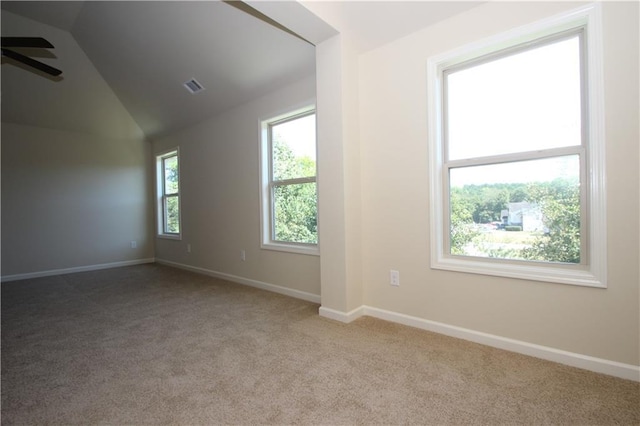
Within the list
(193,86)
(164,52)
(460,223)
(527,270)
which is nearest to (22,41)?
(164,52)

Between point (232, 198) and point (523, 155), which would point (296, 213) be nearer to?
point (232, 198)

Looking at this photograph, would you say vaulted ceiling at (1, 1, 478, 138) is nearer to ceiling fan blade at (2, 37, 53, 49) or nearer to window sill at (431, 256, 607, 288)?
ceiling fan blade at (2, 37, 53, 49)

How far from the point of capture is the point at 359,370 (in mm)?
1806

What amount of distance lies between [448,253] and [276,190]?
219 cm

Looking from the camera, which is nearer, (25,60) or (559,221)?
(559,221)

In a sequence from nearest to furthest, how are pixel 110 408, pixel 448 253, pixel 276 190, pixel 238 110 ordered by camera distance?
pixel 110 408 < pixel 448 253 < pixel 276 190 < pixel 238 110

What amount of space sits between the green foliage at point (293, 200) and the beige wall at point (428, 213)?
83 centimetres

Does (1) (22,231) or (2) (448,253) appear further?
(1) (22,231)

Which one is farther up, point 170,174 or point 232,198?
point 170,174

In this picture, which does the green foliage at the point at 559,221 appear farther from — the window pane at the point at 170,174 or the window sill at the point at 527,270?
the window pane at the point at 170,174

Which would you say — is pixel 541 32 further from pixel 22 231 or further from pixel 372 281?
pixel 22 231

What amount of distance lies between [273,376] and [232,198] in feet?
9.59

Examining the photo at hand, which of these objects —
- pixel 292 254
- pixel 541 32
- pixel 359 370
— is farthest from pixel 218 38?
pixel 359 370

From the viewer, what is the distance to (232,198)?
4262 millimetres
